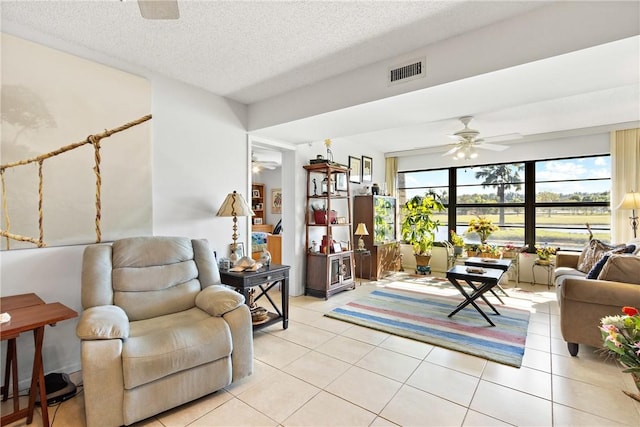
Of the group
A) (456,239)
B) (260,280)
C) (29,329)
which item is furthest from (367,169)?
(29,329)

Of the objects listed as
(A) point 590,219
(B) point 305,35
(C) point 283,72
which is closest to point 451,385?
(B) point 305,35

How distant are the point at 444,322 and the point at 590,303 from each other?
130cm

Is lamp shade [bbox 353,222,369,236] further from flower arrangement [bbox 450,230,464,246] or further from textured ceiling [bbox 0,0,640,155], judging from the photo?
textured ceiling [bbox 0,0,640,155]

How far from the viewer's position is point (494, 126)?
4.61 metres

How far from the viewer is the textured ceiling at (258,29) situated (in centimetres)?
A: 200

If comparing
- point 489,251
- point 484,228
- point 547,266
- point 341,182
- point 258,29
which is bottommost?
point 547,266

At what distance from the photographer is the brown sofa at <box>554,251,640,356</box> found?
2.41 meters

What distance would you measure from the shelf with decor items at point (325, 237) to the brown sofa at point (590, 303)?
8.71ft

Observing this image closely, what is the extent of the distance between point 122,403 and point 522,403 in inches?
96.7

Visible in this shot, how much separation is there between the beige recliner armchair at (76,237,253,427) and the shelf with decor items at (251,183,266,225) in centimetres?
520

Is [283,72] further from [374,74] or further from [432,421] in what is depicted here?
[432,421]

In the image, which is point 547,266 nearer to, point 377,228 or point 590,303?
point 377,228

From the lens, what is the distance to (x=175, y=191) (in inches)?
122

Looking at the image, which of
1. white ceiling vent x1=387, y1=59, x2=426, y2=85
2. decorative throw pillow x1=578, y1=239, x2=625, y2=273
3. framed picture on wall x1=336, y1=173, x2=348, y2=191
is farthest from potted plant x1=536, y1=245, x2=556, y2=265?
white ceiling vent x1=387, y1=59, x2=426, y2=85
